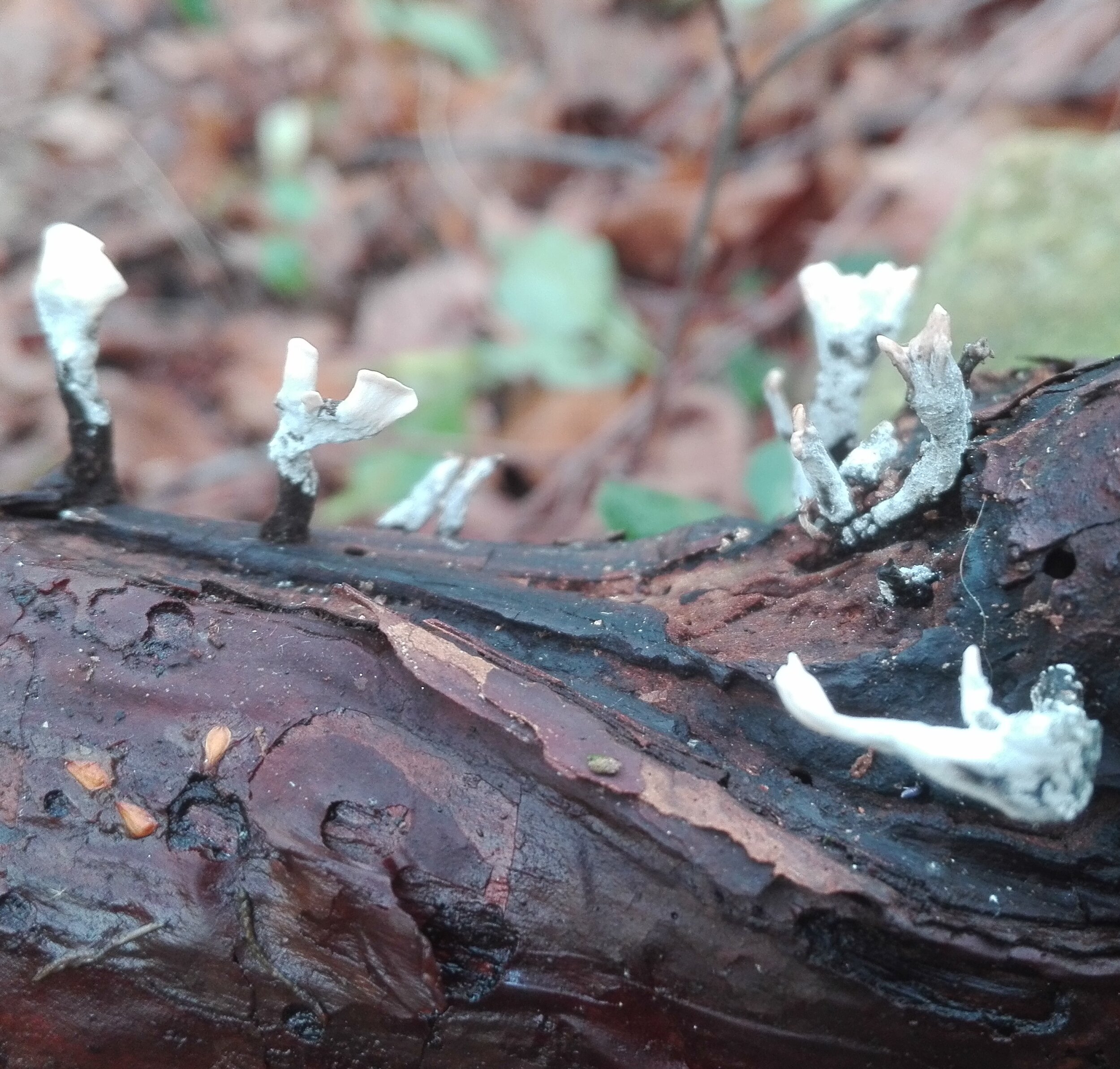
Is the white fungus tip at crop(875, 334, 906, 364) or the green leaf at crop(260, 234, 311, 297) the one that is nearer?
the white fungus tip at crop(875, 334, 906, 364)

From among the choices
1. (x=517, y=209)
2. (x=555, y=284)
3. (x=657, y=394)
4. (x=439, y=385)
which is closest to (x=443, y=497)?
(x=657, y=394)

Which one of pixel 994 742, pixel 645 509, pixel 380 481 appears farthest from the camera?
pixel 380 481

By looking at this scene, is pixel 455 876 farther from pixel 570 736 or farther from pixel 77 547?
pixel 77 547

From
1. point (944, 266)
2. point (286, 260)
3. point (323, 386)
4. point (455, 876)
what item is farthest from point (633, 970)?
point (286, 260)

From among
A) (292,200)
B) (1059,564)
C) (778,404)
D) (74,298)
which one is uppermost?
(292,200)

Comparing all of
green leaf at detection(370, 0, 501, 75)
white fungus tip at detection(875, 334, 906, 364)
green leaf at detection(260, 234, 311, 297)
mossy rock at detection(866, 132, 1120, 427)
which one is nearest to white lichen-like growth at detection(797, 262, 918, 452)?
white fungus tip at detection(875, 334, 906, 364)

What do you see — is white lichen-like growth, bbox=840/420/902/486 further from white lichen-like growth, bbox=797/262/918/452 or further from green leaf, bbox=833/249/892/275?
green leaf, bbox=833/249/892/275

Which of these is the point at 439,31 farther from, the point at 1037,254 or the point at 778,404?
the point at 778,404
